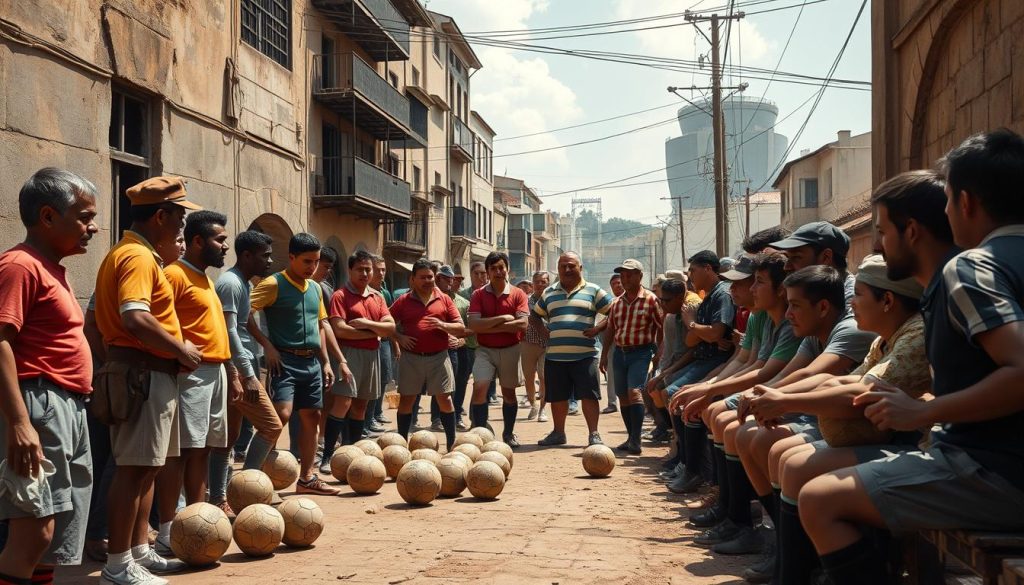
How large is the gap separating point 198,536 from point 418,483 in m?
2.47

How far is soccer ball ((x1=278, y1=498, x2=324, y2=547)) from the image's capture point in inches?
263

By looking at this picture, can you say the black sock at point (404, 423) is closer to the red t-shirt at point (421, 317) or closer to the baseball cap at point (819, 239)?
the red t-shirt at point (421, 317)

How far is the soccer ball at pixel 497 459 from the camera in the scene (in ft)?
29.8

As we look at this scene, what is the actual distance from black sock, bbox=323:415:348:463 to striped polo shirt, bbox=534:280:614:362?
3305mm

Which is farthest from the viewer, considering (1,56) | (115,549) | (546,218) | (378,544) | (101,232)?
(546,218)

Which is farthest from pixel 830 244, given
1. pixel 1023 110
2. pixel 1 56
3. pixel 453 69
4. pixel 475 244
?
pixel 475 244

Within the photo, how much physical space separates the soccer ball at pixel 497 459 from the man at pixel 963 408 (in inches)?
212

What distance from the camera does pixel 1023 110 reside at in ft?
25.7

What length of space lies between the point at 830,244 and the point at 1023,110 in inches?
111

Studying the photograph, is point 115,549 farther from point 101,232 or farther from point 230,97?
point 230,97

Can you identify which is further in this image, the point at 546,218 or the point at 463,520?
the point at 546,218

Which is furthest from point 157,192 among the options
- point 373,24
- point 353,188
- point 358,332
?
point 373,24

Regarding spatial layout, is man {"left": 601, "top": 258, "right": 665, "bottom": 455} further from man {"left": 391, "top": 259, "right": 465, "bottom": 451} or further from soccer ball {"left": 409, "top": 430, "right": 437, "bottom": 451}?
soccer ball {"left": 409, "top": 430, "right": 437, "bottom": 451}

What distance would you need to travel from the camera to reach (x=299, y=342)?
28.5 ft
